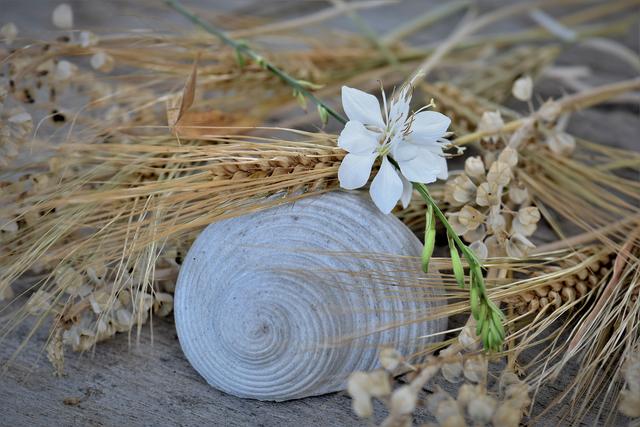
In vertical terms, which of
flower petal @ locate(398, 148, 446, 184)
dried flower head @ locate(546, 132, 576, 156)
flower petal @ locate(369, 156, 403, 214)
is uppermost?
flower petal @ locate(398, 148, 446, 184)

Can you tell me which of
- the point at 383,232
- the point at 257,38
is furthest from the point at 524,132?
the point at 257,38

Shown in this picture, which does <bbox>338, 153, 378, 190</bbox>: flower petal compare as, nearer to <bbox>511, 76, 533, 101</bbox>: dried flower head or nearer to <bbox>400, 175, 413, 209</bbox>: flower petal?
<bbox>400, 175, 413, 209</bbox>: flower petal

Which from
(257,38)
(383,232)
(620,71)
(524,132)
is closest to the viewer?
Answer: (383,232)

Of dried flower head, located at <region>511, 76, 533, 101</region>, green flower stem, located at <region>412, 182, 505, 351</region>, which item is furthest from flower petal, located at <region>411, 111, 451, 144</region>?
dried flower head, located at <region>511, 76, 533, 101</region>

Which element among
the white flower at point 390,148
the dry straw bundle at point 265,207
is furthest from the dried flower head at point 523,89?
the white flower at point 390,148

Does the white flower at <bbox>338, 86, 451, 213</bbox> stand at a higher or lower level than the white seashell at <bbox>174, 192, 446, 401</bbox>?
higher

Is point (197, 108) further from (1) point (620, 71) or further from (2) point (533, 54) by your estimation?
(1) point (620, 71)
